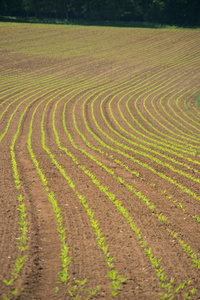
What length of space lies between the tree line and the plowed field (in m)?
56.1

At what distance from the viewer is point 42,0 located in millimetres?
83812

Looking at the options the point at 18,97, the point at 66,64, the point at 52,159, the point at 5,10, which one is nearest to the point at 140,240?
the point at 52,159

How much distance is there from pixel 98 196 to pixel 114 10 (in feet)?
268

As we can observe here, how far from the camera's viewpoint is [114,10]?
8088 centimetres

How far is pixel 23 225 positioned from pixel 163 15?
82.7 meters

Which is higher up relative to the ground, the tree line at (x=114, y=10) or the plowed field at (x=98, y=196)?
the tree line at (x=114, y=10)

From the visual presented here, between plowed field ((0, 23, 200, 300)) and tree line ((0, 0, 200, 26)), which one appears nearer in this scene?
plowed field ((0, 23, 200, 300))

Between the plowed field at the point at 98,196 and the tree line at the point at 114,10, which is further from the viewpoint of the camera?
the tree line at the point at 114,10

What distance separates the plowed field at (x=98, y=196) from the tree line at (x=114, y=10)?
56.1m

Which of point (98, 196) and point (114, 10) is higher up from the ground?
point (114, 10)

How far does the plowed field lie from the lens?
5.87 meters

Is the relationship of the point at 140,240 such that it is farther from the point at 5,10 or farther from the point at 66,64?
the point at 5,10

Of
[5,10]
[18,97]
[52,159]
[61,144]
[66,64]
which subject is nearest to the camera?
[52,159]

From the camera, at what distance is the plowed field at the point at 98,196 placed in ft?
19.3
